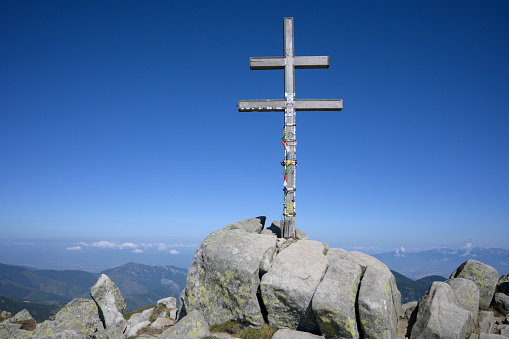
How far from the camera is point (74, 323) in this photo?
19000 mm

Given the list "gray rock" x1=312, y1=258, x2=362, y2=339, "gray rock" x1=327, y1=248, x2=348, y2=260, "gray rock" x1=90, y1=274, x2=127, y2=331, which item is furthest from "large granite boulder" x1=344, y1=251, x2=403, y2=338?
"gray rock" x1=90, y1=274, x2=127, y2=331

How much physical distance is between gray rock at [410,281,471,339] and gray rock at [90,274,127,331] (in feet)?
51.7

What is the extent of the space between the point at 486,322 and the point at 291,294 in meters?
8.38

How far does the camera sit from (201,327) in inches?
475

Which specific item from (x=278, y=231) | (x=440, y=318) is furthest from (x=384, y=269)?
(x=278, y=231)

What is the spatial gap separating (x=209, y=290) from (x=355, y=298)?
6.20 meters

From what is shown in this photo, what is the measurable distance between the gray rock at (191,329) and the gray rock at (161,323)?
4.82 m

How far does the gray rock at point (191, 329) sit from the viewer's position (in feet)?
38.7

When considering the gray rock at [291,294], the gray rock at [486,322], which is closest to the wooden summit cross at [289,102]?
the gray rock at [291,294]

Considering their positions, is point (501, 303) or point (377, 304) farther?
point (501, 303)

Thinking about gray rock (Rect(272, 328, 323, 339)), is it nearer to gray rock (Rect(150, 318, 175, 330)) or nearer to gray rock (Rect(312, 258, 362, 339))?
gray rock (Rect(312, 258, 362, 339))

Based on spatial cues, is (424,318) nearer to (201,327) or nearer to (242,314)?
(242,314)

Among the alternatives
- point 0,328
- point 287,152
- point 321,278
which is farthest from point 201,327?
point 0,328

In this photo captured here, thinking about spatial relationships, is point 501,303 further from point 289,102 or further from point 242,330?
point 289,102
